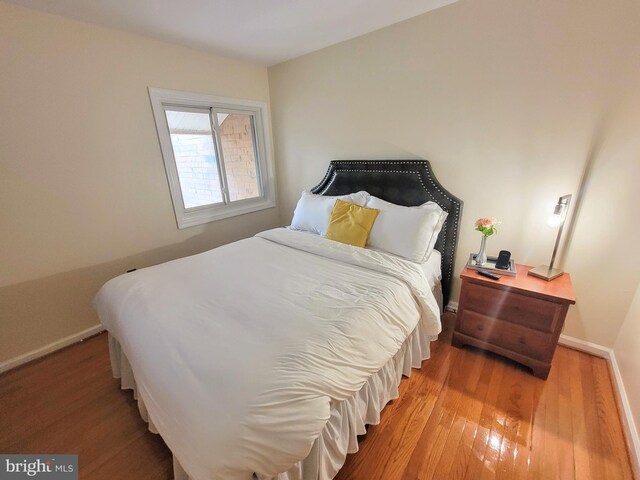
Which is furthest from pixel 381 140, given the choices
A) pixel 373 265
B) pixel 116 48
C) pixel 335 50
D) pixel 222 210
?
pixel 116 48

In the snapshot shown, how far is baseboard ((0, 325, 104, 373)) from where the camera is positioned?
188 centimetres

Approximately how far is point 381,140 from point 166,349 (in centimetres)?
219

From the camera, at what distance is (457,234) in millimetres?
2143

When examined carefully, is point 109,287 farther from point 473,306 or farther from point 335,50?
point 335,50

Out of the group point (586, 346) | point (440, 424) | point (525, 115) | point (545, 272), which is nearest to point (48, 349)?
point (440, 424)

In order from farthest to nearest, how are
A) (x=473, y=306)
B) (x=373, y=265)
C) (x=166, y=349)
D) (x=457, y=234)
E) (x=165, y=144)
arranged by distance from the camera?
(x=165, y=144)
(x=457, y=234)
(x=473, y=306)
(x=373, y=265)
(x=166, y=349)

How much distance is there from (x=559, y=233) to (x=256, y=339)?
1.91 m

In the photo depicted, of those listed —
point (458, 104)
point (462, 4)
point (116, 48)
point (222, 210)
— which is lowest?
point (222, 210)

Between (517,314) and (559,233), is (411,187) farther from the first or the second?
(517,314)

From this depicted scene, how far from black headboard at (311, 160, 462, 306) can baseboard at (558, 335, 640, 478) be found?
2.83 ft

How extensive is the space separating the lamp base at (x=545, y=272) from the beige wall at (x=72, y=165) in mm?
2937

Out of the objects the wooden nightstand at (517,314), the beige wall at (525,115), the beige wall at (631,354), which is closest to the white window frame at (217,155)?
the beige wall at (525,115)

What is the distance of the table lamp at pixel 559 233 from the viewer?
1603 mm

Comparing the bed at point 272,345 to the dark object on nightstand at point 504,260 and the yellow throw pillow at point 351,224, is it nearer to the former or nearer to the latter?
the yellow throw pillow at point 351,224
